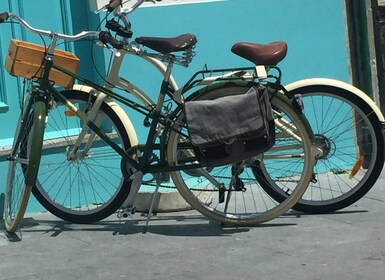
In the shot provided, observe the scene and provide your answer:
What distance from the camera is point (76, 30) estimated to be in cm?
663

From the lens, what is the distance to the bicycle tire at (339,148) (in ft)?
19.9

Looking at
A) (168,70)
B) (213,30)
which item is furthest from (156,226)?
(213,30)

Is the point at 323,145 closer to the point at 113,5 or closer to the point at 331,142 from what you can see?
the point at 331,142

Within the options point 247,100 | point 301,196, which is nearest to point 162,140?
point 247,100

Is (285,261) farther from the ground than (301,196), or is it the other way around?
(301,196)

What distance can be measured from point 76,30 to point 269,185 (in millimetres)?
Answer: 1879

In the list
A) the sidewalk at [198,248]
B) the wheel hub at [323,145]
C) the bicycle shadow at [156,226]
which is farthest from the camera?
the wheel hub at [323,145]

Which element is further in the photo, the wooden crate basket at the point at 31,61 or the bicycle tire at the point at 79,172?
the bicycle tire at the point at 79,172

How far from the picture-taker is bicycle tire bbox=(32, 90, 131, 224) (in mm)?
5984

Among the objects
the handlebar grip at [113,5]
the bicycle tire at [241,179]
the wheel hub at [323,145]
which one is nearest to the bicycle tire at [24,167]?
the handlebar grip at [113,5]

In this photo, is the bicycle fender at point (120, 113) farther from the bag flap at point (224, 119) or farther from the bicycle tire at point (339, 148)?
the bicycle tire at point (339, 148)

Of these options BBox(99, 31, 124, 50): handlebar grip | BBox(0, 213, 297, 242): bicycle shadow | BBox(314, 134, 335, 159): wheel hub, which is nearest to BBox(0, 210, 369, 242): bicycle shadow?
BBox(0, 213, 297, 242): bicycle shadow

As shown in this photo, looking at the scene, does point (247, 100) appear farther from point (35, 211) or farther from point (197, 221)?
point (35, 211)

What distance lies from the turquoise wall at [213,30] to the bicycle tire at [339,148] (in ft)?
1.57
